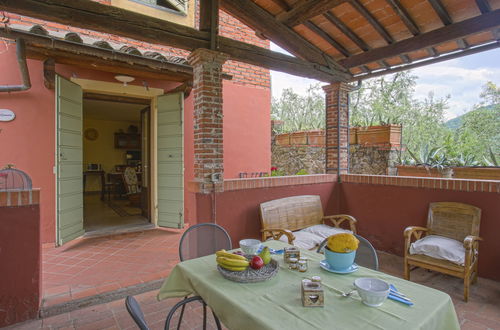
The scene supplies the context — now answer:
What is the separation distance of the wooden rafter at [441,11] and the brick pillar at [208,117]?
2.44 metres

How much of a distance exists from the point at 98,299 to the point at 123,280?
1.07ft

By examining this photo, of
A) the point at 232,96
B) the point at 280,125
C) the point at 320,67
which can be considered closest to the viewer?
the point at 320,67

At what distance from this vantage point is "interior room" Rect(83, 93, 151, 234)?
5.58 metres

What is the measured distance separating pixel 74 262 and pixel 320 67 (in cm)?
433

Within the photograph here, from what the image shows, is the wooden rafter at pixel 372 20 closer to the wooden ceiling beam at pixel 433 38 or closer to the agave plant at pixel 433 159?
the wooden ceiling beam at pixel 433 38

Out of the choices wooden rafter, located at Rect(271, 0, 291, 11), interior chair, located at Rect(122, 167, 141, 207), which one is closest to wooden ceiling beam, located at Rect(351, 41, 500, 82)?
wooden rafter, located at Rect(271, 0, 291, 11)

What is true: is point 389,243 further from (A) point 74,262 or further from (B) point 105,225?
(B) point 105,225

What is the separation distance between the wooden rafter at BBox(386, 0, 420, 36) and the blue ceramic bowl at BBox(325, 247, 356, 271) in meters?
3.13

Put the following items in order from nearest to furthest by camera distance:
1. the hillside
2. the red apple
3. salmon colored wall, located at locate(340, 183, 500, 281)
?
the red apple, salmon colored wall, located at locate(340, 183, 500, 281), the hillside

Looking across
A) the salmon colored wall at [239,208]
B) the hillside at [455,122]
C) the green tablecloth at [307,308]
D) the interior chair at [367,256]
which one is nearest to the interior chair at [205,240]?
the green tablecloth at [307,308]

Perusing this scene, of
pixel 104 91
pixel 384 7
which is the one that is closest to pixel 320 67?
pixel 384 7

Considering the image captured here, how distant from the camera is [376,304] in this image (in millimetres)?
1267

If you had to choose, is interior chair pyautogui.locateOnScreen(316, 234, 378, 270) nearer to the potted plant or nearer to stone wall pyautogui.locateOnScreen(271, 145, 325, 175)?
the potted plant

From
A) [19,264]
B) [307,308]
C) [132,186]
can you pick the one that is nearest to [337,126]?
[307,308]
